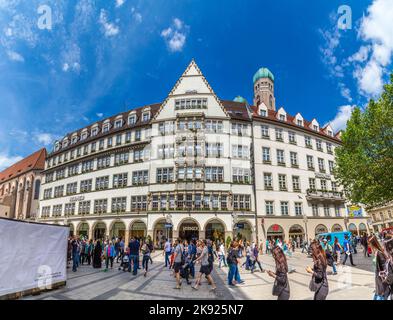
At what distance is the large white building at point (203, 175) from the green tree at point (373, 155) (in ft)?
41.2

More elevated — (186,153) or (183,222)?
(186,153)

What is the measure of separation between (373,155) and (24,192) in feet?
221

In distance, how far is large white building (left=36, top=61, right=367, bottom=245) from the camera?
3322 cm

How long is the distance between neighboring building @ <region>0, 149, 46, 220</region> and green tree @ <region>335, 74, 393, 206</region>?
5613cm

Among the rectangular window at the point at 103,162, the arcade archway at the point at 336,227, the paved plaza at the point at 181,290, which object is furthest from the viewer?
the rectangular window at the point at 103,162

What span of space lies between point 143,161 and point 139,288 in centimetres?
2706

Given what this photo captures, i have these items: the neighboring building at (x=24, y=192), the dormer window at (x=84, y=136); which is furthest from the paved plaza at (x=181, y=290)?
the neighboring building at (x=24, y=192)

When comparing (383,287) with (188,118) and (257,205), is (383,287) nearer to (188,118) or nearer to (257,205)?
(257,205)

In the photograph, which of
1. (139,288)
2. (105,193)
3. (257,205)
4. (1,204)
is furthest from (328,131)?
(1,204)

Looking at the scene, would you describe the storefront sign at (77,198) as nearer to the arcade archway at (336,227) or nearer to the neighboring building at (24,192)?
the neighboring building at (24,192)

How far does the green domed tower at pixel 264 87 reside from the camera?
6931 cm

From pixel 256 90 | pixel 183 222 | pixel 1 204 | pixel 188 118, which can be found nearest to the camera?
pixel 183 222
